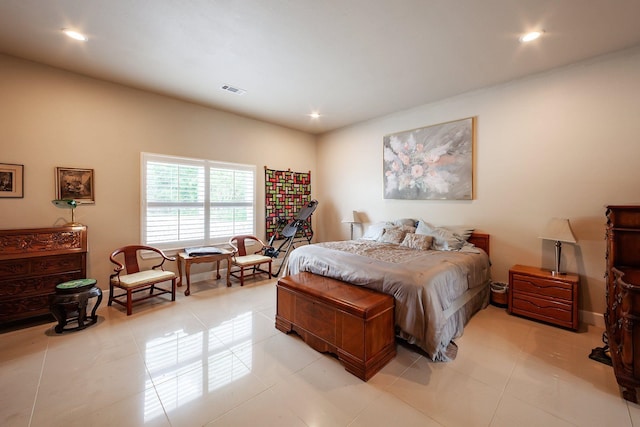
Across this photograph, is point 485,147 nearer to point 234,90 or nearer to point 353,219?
point 353,219

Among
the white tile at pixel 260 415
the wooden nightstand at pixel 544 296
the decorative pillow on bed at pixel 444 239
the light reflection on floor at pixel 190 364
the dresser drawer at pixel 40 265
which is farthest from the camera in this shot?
the decorative pillow on bed at pixel 444 239

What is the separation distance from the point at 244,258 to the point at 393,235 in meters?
2.61

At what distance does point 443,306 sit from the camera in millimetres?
2443

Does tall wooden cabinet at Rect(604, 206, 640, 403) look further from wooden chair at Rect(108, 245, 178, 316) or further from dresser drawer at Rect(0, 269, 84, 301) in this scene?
dresser drawer at Rect(0, 269, 84, 301)

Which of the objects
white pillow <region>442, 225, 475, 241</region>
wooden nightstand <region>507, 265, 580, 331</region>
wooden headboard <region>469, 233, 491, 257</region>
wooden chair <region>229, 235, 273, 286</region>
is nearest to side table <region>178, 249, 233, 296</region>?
wooden chair <region>229, 235, 273, 286</region>

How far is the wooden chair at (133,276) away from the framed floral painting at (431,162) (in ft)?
12.9

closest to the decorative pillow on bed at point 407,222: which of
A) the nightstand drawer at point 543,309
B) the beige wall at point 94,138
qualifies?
the nightstand drawer at point 543,309

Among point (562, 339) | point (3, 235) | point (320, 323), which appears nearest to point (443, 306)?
point (320, 323)

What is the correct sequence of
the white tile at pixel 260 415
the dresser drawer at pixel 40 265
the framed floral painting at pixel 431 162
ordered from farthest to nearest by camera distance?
the framed floral painting at pixel 431 162 < the dresser drawer at pixel 40 265 < the white tile at pixel 260 415

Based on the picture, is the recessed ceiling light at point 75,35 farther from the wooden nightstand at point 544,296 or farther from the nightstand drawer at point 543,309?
the nightstand drawer at point 543,309

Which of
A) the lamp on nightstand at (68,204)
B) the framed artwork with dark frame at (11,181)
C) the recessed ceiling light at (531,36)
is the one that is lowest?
the lamp on nightstand at (68,204)

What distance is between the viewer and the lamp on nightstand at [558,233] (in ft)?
9.29

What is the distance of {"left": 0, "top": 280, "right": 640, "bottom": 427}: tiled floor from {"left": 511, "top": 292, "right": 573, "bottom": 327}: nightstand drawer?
13 cm

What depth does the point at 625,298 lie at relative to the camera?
5.96ft
